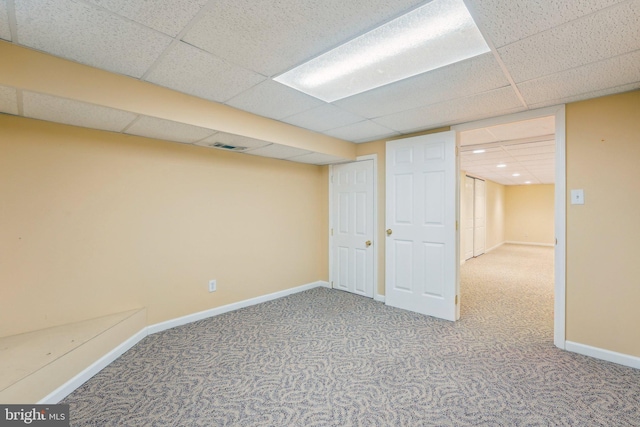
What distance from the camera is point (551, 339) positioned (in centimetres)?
275

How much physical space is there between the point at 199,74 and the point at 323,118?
133 cm

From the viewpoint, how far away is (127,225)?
8.89 feet

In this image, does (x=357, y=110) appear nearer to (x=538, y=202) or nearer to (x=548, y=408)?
(x=548, y=408)

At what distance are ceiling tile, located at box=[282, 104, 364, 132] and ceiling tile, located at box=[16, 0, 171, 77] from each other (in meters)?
1.40

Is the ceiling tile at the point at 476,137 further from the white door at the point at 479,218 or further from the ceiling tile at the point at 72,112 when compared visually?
the white door at the point at 479,218

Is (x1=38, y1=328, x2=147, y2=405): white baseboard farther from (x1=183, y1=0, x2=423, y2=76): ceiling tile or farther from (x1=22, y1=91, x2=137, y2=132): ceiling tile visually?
(x1=183, y1=0, x2=423, y2=76): ceiling tile

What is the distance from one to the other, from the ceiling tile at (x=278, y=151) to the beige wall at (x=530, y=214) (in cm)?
1033

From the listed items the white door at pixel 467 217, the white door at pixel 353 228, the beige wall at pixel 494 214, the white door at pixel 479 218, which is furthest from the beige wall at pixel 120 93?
the beige wall at pixel 494 214

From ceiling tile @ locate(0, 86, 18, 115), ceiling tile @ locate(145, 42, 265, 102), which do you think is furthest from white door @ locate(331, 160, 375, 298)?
ceiling tile @ locate(0, 86, 18, 115)

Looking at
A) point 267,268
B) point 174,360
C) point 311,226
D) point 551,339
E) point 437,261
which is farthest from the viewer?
point 311,226

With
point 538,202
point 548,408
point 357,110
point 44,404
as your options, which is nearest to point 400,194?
point 357,110

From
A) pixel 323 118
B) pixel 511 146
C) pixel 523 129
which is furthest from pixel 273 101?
pixel 511 146

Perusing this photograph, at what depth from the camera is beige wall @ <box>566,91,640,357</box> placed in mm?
Answer: 2275

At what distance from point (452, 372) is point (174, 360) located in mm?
2264
